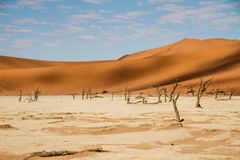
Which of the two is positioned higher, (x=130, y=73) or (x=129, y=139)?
(x=130, y=73)

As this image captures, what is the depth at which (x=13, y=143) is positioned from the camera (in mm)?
12984

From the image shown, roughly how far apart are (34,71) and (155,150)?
87.7 meters

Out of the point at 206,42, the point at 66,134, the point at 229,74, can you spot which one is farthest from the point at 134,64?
the point at 66,134

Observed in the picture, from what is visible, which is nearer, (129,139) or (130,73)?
(129,139)

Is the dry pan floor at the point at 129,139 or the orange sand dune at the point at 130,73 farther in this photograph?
the orange sand dune at the point at 130,73

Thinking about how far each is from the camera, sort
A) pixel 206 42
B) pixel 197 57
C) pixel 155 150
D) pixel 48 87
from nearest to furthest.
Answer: pixel 155 150 → pixel 48 87 → pixel 197 57 → pixel 206 42

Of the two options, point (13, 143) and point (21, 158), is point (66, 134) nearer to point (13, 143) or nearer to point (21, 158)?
point (13, 143)

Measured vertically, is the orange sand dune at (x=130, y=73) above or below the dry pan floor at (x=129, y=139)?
above

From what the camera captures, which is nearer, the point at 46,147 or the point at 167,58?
the point at 46,147

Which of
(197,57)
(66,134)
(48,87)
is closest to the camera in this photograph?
(66,134)

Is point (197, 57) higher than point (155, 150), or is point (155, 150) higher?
point (197, 57)

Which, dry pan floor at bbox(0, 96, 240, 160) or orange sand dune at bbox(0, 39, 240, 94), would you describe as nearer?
dry pan floor at bbox(0, 96, 240, 160)

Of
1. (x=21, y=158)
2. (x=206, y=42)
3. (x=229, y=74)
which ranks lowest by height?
(x=21, y=158)

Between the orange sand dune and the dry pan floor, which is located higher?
the orange sand dune
